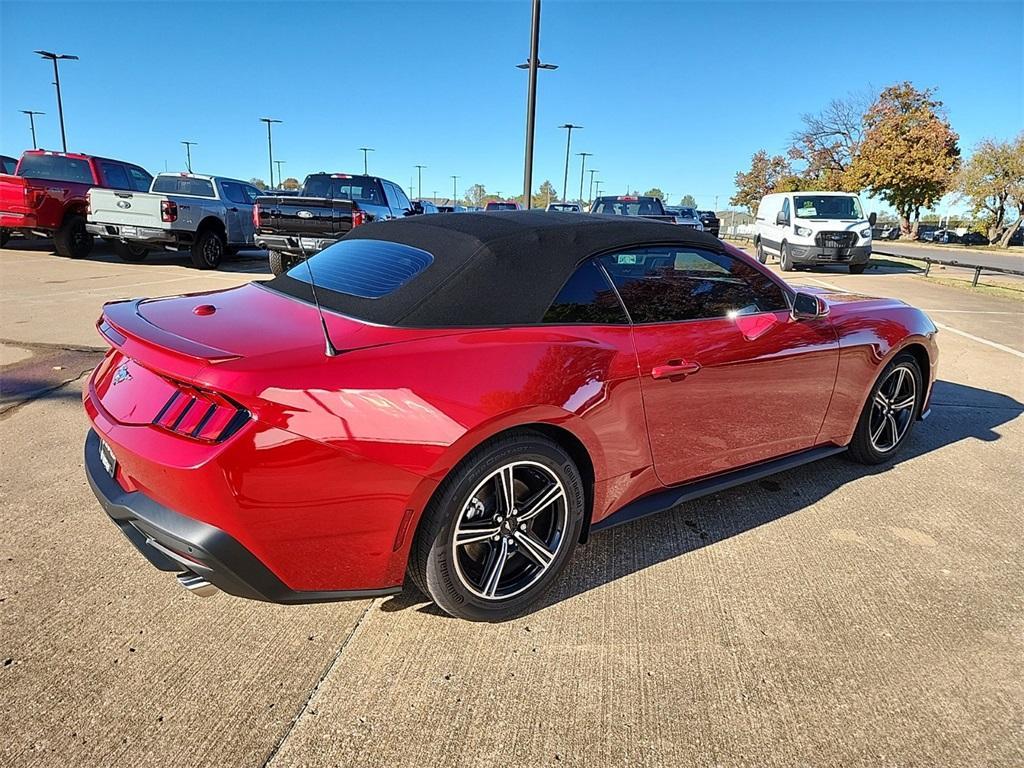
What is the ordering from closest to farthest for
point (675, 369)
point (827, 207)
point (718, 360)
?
point (675, 369)
point (718, 360)
point (827, 207)

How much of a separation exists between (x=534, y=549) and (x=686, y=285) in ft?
4.77

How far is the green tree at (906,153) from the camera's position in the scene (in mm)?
39156

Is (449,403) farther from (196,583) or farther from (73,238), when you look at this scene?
(73,238)

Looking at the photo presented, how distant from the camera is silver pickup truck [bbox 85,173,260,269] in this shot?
11953mm

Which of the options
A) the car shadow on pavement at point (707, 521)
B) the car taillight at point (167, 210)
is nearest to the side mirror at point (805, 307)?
the car shadow on pavement at point (707, 521)

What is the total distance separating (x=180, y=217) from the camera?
12.3 m

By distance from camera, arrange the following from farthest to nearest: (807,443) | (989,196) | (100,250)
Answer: (989,196)
(100,250)
(807,443)

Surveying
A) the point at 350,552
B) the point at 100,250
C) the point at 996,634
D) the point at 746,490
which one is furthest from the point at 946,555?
the point at 100,250

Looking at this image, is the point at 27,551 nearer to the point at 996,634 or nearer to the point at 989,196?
the point at 996,634

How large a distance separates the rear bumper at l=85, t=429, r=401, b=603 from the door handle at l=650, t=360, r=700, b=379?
141cm

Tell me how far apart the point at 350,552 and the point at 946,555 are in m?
2.77

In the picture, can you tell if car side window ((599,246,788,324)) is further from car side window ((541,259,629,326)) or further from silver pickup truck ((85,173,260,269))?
silver pickup truck ((85,173,260,269))

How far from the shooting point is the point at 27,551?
2.82 meters

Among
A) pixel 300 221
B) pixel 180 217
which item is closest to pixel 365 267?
pixel 300 221
